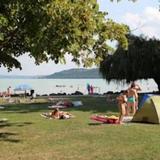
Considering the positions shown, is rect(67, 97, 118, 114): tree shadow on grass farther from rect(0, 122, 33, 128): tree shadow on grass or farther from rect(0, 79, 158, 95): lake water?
rect(0, 79, 158, 95): lake water

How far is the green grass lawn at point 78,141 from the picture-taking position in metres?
14.7

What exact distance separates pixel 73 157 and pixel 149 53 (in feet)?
128

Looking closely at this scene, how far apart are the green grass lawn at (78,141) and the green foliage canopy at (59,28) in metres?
2.54

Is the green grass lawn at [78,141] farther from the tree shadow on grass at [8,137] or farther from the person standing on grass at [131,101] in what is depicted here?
the person standing on grass at [131,101]

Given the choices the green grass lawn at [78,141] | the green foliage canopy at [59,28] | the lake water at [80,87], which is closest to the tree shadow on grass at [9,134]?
the green grass lawn at [78,141]

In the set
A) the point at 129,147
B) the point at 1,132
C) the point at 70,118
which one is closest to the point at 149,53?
the point at 70,118

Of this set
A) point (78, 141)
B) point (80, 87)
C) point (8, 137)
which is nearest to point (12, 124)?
point (8, 137)

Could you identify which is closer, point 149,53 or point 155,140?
point 155,140

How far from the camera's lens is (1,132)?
20.4 m

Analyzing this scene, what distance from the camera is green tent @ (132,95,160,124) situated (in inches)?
910

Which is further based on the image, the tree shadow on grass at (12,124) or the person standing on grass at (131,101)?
the person standing on grass at (131,101)

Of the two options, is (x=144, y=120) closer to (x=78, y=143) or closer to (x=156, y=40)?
(x=78, y=143)

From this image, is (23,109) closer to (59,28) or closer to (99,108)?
(99,108)

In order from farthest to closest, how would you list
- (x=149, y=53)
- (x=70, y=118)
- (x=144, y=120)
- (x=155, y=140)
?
(x=149, y=53)
(x=70, y=118)
(x=144, y=120)
(x=155, y=140)
